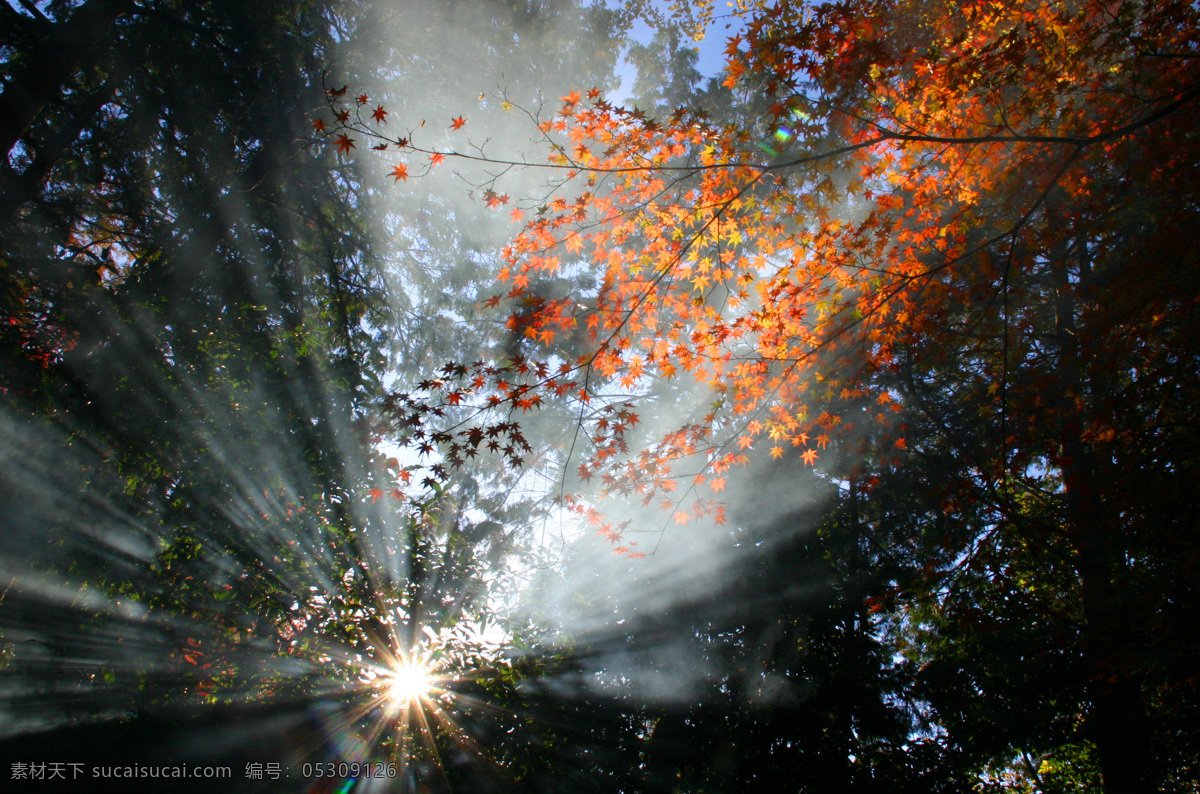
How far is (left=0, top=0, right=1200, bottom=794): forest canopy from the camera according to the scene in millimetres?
4336

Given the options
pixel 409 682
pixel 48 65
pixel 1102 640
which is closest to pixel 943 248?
pixel 1102 640

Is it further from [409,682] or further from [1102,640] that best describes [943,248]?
[409,682]

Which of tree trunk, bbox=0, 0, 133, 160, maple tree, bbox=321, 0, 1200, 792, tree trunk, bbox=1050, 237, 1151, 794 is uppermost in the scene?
tree trunk, bbox=0, 0, 133, 160

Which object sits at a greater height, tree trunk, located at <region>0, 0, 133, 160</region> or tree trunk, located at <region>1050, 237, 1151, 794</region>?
tree trunk, located at <region>0, 0, 133, 160</region>

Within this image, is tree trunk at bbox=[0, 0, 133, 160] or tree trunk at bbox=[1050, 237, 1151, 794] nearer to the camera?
tree trunk at bbox=[0, 0, 133, 160]

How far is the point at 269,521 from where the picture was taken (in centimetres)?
477

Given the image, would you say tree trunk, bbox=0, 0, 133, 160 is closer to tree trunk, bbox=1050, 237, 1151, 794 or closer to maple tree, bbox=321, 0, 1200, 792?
maple tree, bbox=321, 0, 1200, 792

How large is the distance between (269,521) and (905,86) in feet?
24.2

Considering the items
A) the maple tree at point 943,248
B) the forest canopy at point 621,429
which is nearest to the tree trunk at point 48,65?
the forest canopy at point 621,429

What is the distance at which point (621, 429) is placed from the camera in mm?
4672

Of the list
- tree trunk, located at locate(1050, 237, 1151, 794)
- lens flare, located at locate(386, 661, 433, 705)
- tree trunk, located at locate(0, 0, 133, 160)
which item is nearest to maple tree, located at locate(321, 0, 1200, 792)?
tree trunk, located at locate(1050, 237, 1151, 794)

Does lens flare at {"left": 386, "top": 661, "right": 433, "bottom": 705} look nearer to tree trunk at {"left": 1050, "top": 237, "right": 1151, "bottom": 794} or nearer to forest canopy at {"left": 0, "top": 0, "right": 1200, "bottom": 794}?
forest canopy at {"left": 0, "top": 0, "right": 1200, "bottom": 794}

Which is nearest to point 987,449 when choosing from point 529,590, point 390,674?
point 529,590

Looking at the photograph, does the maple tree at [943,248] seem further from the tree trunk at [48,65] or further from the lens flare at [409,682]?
the tree trunk at [48,65]
